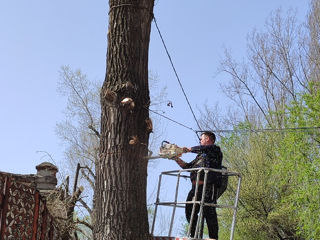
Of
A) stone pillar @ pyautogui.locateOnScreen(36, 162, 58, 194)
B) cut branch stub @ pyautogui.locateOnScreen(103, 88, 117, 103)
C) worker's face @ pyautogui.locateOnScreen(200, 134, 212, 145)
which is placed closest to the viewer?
cut branch stub @ pyautogui.locateOnScreen(103, 88, 117, 103)

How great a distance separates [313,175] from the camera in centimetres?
2009

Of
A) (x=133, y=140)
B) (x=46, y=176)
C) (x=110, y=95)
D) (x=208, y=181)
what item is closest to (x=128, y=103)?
(x=110, y=95)

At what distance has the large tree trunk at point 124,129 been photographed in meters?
6.03

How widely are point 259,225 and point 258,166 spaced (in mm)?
2742

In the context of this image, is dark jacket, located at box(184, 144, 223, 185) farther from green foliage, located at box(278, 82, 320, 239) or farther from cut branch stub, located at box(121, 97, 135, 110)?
green foliage, located at box(278, 82, 320, 239)

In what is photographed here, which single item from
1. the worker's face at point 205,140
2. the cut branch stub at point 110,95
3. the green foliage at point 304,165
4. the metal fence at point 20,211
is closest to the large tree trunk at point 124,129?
the cut branch stub at point 110,95

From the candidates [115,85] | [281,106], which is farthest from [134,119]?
[281,106]

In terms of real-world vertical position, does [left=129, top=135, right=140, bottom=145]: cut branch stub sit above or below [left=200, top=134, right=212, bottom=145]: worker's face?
below

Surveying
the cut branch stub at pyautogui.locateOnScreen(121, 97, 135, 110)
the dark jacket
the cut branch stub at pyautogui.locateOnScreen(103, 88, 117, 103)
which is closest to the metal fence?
the cut branch stub at pyautogui.locateOnScreen(103, 88, 117, 103)

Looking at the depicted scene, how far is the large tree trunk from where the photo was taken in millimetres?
6031

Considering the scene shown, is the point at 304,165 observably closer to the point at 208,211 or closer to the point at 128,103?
the point at 208,211

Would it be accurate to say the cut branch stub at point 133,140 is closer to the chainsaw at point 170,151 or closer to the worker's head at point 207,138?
the chainsaw at point 170,151

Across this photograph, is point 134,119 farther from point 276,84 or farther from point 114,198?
point 276,84

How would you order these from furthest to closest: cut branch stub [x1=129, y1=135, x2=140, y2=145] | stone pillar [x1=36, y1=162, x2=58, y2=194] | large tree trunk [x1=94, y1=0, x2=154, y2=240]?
stone pillar [x1=36, y1=162, x2=58, y2=194] < cut branch stub [x1=129, y1=135, x2=140, y2=145] < large tree trunk [x1=94, y1=0, x2=154, y2=240]
